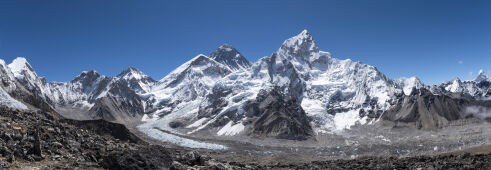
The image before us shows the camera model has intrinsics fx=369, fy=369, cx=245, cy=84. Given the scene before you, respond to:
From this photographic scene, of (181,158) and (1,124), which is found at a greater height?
(1,124)

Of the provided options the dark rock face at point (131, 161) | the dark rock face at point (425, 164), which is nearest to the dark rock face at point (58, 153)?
the dark rock face at point (131, 161)

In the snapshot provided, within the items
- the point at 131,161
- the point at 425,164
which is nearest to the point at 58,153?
the point at 131,161

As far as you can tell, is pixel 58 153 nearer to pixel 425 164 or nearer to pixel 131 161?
pixel 131 161

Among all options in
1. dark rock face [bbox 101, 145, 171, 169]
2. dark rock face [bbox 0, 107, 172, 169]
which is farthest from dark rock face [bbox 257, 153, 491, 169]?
dark rock face [bbox 101, 145, 171, 169]

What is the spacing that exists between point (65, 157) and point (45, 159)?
7.01 ft

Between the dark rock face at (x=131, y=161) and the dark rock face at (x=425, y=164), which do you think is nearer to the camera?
the dark rock face at (x=131, y=161)

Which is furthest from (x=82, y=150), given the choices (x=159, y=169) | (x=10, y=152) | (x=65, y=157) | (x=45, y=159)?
(x=159, y=169)

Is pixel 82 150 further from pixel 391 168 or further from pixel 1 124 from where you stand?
pixel 391 168

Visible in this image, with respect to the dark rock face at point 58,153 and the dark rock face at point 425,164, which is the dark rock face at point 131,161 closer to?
the dark rock face at point 58,153

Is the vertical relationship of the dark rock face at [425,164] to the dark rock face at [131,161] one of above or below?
below

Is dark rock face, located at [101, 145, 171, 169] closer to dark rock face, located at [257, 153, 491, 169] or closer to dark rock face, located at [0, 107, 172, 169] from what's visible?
dark rock face, located at [0, 107, 172, 169]

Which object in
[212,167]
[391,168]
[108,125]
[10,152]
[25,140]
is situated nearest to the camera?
[10,152]

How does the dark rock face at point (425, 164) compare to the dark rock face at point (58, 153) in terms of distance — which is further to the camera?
the dark rock face at point (425, 164)

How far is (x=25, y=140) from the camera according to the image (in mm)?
28375
